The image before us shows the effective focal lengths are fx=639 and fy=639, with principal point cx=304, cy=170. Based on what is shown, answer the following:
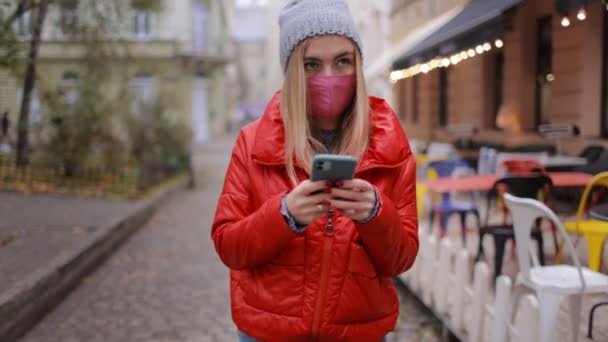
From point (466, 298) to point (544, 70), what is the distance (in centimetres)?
834

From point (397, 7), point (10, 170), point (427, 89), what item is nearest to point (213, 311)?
point (10, 170)

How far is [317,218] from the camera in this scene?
1.70 metres

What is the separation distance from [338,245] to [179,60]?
3322 centimetres

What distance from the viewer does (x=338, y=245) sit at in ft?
5.91

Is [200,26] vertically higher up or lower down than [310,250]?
higher up

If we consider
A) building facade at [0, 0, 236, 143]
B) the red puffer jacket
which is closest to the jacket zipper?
the red puffer jacket

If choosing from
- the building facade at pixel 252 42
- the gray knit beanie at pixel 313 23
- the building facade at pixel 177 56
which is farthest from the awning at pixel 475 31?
the building facade at pixel 252 42

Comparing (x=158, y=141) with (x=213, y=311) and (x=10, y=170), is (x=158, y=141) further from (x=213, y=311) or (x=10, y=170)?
(x=213, y=311)

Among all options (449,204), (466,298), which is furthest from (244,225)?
(449,204)

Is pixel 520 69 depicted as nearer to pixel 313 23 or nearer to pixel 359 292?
pixel 313 23

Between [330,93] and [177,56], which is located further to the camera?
[177,56]

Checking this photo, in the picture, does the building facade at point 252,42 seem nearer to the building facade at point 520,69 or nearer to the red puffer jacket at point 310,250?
the building facade at point 520,69

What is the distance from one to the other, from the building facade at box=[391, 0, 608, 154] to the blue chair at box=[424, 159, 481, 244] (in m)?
1.62

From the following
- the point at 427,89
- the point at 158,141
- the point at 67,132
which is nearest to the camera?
the point at 67,132
